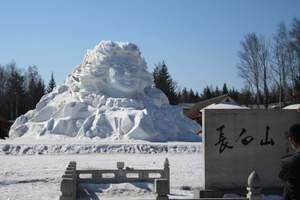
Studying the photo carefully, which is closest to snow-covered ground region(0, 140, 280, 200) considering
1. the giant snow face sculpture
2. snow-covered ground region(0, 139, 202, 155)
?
snow-covered ground region(0, 139, 202, 155)

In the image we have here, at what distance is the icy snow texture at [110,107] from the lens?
35344 mm

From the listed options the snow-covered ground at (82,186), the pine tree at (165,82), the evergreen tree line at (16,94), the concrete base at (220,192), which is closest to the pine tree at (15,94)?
the evergreen tree line at (16,94)

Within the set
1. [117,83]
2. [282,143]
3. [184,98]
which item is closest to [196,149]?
[117,83]

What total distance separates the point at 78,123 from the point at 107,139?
410 cm

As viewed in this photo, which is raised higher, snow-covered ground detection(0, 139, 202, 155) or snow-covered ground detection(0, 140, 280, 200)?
snow-covered ground detection(0, 139, 202, 155)

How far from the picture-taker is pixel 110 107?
37.6 meters

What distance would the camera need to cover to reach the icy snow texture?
1391 inches

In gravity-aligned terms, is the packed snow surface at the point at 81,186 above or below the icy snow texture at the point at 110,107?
below

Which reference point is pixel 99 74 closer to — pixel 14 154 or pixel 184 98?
pixel 14 154

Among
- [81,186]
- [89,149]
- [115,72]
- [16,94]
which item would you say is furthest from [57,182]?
[16,94]

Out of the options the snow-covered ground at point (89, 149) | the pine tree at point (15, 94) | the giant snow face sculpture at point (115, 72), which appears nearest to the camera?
the snow-covered ground at point (89, 149)

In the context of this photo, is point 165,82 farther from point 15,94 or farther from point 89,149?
point 89,149

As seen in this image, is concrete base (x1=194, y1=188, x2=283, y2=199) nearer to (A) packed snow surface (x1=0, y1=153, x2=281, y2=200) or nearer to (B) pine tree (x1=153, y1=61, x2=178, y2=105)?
(A) packed snow surface (x1=0, y1=153, x2=281, y2=200)

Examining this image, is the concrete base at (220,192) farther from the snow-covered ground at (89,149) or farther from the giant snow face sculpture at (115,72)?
the giant snow face sculpture at (115,72)
